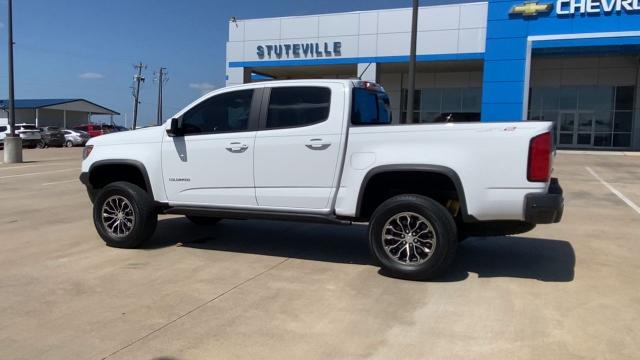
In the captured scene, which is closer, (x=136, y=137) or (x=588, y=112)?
(x=136, y=137)

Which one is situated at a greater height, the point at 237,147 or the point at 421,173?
the point at 237,147

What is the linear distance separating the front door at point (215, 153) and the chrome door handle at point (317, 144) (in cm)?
71

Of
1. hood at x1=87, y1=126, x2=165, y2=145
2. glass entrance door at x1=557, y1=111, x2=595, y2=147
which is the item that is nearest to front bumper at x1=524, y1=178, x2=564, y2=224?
hood at x1=87, y1=126, x2=165, y2=145

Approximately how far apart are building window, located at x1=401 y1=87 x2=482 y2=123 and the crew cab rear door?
3346 centimetres

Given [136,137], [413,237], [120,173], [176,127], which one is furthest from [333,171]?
[120,173]

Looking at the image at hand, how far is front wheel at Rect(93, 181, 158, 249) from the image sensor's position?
6.67 metres

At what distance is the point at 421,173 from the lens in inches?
219

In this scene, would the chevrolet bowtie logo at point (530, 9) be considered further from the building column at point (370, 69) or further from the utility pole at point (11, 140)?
the utility pole at point (11, 140)

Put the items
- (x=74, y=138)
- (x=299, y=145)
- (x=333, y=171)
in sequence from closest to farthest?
(x=333, y=171) → (x=299, y=145) → (x=74, y=138)

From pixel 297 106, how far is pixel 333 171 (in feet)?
2.88

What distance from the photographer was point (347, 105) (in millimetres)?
5844

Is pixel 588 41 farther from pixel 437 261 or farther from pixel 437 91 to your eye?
pixel 437 261

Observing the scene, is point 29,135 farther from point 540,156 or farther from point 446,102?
point 540,156

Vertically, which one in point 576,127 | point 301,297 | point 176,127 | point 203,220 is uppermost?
point 576,127
